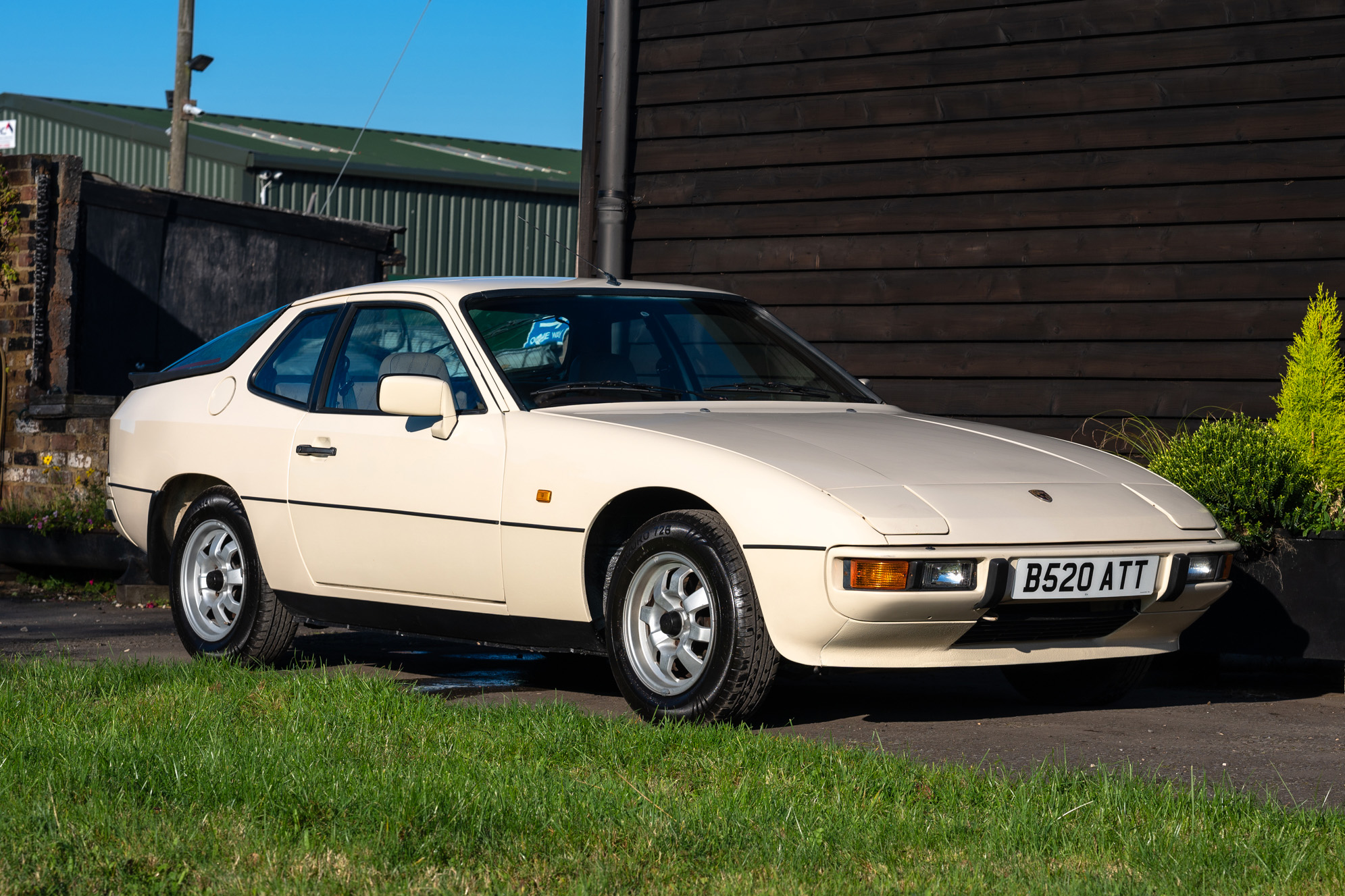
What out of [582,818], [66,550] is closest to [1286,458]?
[582,818]

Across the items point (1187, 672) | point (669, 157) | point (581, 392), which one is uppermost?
point (669, 157)

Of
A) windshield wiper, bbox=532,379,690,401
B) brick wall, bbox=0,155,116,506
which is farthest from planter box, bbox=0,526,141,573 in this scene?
windshield wiper, bbox=532,379,690,401

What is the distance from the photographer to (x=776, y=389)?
6188 millimetres

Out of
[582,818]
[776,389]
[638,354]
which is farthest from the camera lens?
[776,389]

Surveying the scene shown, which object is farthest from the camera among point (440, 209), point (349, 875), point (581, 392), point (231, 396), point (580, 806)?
point (440, 209)

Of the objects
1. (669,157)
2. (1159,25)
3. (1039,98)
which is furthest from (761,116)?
(1159,25)

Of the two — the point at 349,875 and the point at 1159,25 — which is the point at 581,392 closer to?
the point at 349,875

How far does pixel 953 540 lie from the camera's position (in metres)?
4.74

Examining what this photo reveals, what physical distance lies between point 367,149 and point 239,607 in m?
27.0

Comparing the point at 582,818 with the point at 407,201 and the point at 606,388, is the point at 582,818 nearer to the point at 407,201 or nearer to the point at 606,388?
the point at 606,388

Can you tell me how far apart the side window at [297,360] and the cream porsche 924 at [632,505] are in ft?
0.04

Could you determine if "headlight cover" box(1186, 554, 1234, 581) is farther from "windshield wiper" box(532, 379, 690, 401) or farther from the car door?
the car door

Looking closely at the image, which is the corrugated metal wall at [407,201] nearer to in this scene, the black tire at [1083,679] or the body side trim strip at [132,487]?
the body side trim strip at [132,487]

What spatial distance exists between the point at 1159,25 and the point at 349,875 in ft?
23.8
